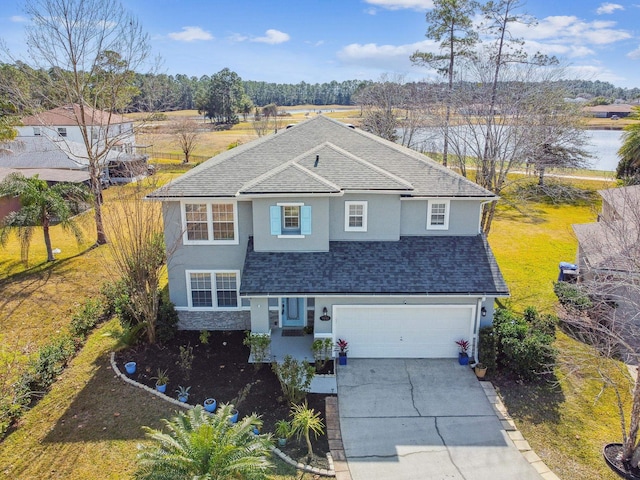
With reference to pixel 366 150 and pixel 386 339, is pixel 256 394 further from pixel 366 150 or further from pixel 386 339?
pixel 366 150

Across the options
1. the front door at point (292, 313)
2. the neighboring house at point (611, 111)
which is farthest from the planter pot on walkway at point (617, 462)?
the neighboring house at point (611, 111)

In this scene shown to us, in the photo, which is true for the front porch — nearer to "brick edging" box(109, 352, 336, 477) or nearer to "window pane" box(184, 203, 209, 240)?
"brick edging" box(109, 352, 336, 477)

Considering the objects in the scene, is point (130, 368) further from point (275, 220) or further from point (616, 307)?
point (616, 307)

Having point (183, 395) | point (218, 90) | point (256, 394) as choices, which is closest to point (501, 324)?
point (256, 394)

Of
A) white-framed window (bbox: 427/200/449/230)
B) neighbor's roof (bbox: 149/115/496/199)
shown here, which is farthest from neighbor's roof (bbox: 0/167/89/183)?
white-framed window (bbox: 427/200/449/230)

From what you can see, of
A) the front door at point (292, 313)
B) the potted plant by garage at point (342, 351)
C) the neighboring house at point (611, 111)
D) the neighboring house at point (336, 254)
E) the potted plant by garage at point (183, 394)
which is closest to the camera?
the potted plant by garage at point (183, 394)

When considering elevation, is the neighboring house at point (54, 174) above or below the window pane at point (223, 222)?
below

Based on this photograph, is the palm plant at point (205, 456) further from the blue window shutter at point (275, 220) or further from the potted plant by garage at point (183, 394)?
the blue window shutter at point (275, 220)
